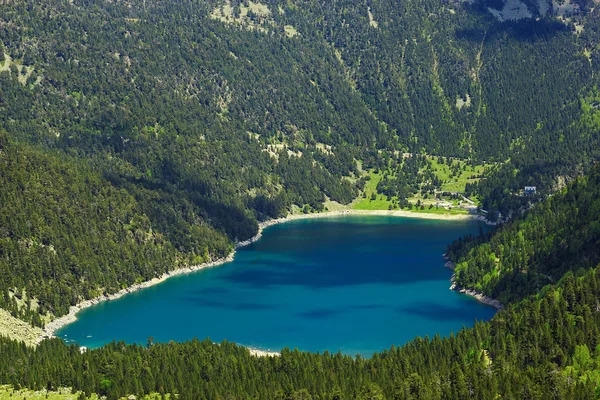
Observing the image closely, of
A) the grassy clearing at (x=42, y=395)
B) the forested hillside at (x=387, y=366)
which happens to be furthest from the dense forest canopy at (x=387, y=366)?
the grassy clearing at (x=42, y=395)

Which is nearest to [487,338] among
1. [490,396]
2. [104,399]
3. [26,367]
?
[490,396]

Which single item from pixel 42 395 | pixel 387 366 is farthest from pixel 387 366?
pixel 42 395

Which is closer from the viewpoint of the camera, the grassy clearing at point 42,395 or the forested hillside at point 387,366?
the forested hillside at point 387,366

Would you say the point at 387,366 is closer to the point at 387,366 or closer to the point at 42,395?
the point at 387,366

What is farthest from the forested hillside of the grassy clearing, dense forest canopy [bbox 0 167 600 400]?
the grassy clearing

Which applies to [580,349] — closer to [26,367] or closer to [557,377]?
[557,377]

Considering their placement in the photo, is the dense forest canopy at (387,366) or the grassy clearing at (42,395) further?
the grassy clearing at (42,395)

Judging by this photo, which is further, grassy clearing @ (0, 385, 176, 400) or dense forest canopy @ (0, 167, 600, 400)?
grassy clearing @ (0, 385, 176, 400)

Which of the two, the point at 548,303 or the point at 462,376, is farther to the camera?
the point at 548,303

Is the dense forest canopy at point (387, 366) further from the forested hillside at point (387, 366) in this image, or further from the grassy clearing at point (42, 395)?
the grassy clearing at point (42, 395)

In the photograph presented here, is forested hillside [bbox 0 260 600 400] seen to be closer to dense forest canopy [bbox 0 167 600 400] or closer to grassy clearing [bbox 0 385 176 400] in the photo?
dense forest canopy [bbox 0 167 600 400]

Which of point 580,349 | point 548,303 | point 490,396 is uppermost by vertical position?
point 548,303
